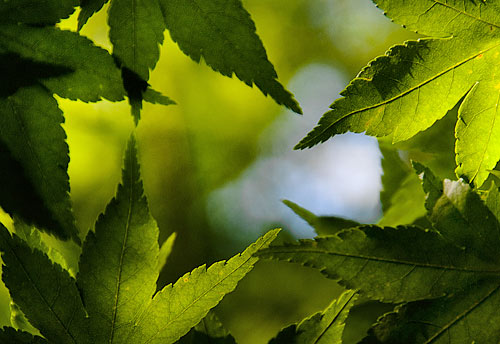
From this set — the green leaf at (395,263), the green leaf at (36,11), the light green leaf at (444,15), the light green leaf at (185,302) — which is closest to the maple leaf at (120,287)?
the light green leaf at (185,302)

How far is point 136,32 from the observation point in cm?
66

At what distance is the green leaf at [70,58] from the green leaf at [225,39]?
4.2 inches

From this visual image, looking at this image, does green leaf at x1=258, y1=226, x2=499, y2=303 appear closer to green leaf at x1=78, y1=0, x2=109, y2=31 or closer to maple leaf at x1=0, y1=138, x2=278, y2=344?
maple leaf at x1=0, y1=138, x2=278, y2=344

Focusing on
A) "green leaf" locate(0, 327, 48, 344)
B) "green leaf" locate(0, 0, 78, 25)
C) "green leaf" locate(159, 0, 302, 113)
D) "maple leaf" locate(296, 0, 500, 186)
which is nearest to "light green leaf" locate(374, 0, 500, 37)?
"maple leaf" locate(296, 0, 500, 186)

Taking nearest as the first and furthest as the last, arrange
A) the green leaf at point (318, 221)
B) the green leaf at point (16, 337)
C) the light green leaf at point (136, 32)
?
1. the green leaf at point (16, 337)
2. the light green leaf at point (136, 32)
3. the green leaf at point (318, 221)

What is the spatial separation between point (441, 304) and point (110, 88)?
0.51 meters

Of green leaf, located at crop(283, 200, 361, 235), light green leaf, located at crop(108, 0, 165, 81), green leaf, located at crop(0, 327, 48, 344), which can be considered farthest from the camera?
green leaf, located at crop(283, 200, 361, 235)

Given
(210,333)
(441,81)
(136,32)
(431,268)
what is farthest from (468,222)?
(136,32)

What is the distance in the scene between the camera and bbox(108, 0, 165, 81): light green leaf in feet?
2.13

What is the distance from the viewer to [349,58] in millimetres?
2324

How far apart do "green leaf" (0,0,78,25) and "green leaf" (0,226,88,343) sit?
0.29 m

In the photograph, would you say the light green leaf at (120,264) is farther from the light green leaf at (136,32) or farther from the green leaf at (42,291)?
the light green leaf at (136,32)

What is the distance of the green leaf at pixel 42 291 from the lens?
0.55m

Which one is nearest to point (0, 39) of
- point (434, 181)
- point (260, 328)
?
point (434, 181)
